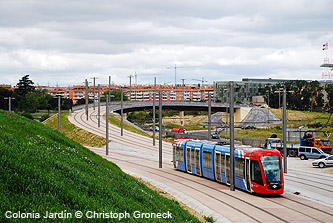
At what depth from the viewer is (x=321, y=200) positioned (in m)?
25.0

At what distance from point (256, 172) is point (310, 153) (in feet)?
104

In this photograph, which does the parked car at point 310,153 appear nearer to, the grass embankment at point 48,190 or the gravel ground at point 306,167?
the gravel ground at point 306,167

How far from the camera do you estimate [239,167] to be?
27234mm

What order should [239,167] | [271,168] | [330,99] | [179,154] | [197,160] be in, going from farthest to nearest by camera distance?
[330,99] → [179,154] → [197,160] → [239,167] → [271,168]

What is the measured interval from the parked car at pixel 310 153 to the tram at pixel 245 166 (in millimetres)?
25303

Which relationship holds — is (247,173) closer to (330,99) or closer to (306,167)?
(306,167)

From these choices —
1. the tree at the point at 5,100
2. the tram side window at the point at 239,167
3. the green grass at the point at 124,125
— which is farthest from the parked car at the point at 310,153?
the tree at the point at 5,100

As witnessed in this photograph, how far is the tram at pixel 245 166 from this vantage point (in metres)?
25.4

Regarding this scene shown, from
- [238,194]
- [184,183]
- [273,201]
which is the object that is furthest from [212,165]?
[273,201]

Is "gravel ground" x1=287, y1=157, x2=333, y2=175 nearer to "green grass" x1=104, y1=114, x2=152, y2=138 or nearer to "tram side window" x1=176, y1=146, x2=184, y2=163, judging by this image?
"tram side window" x1=176, y1=146, x2=184, y2=163

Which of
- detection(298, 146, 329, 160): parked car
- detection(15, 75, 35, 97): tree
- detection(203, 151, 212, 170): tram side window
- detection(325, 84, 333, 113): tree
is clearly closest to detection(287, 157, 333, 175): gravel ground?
detection(298, 146, 329, 160): parked car

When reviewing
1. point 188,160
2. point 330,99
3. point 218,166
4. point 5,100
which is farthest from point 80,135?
point 330,99

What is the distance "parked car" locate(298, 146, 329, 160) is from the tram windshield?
30.8m

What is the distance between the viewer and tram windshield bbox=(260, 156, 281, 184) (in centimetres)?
2530
